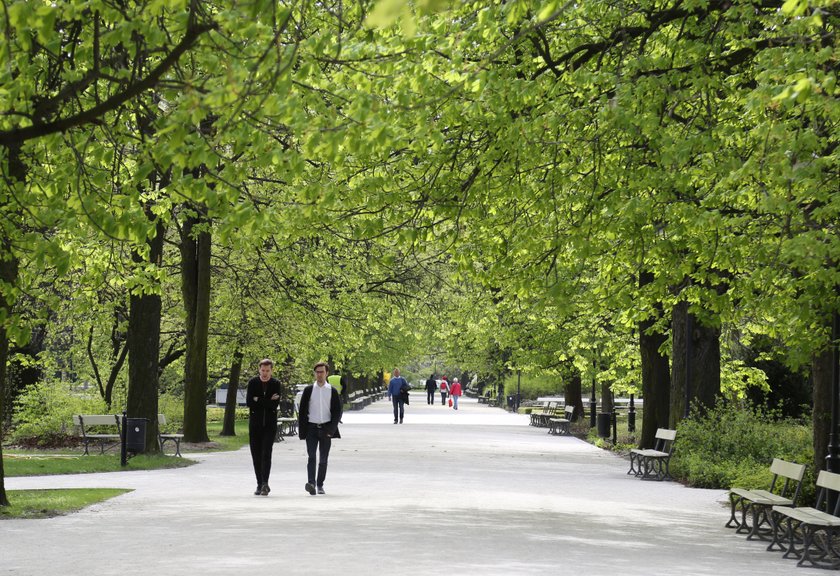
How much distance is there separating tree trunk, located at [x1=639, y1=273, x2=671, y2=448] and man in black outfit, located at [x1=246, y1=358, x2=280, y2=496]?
11.6 meters

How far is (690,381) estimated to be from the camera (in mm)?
24219

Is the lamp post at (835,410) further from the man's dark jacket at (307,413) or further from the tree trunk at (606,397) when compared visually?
the tree trunk at (606,397)

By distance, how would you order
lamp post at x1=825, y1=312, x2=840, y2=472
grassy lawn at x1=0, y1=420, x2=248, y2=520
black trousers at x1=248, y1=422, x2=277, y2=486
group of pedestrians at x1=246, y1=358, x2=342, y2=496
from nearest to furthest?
A: lamp post at x1=825, y1=312, x2=840, y2=472
grassy lawn at x1=0, y1=420, x2=248, y2=520
black trousers at x1=248, y1=422, x2=277, y2=486
group of pedestrians at x1=246, y1=358, x2=342, y2=496

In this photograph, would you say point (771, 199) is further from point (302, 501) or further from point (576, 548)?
point (302, 501)

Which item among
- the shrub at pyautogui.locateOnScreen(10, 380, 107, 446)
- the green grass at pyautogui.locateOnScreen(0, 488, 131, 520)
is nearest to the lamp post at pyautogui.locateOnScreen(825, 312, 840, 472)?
the green grass at pyautogui.locateOnScreen(0, 488, 131, 520)

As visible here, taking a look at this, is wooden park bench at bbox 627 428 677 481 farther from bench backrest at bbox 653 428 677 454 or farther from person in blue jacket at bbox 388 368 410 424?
person in blue jacket at bbox 388 368 410 424

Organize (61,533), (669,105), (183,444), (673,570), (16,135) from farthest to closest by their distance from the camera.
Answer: (183,444)
(669,105)
(61,533)
(673,570)
(16,135)

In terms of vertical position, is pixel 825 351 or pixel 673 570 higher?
pixel 825 351

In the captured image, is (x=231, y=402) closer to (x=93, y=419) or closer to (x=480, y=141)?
(x=93, y=419)

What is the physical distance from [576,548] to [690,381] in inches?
477

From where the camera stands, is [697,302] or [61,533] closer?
[61,533]

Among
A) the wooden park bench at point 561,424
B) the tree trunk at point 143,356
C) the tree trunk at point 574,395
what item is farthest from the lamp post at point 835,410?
the tree trunk at point 574,395

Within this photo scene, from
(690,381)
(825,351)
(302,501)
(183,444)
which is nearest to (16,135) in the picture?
(302,501)

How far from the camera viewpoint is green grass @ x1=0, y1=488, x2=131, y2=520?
15.4 metres
